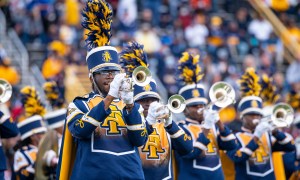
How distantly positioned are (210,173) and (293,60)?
14.1 metres

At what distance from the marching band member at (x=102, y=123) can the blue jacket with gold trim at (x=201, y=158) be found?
2375mm

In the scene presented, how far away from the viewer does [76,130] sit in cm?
875

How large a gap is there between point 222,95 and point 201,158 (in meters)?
0.83

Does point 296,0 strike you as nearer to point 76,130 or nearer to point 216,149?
point 216,149

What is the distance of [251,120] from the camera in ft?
41.7

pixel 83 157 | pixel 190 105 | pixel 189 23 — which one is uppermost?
pixel 189 23

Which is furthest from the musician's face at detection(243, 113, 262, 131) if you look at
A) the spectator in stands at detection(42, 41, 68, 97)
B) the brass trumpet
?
Result: the spectator in stands at detection(42, 41, 68, 97)

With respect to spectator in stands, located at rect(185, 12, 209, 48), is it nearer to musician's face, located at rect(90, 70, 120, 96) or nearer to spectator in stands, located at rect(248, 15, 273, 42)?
spectator in stands, located at rect(248, 15, 273, 42)

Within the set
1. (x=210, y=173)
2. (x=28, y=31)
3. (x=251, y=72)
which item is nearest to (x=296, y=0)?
(x=28, y=31)

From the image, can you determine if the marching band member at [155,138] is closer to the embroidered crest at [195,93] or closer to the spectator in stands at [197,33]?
the embroidered crest at [195,93]

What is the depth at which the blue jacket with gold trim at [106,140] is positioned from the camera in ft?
28.7

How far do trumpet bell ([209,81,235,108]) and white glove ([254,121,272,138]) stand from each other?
3.27 ft

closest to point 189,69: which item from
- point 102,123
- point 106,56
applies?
point 106,56

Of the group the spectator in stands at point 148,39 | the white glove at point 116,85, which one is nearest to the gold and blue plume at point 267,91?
the white glove at point 116,85
